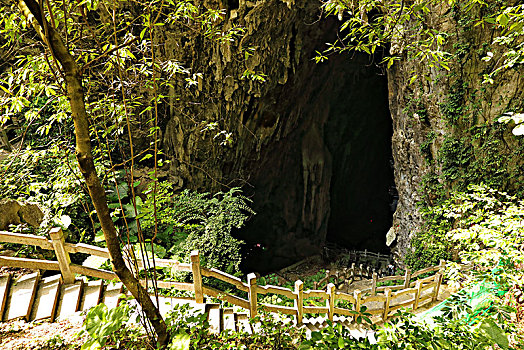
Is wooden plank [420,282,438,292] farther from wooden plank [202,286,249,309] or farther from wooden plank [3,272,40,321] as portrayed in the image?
wooden plank [3,272,40,321]

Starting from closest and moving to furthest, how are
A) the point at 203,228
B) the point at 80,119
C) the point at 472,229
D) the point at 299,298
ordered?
the point at 80,119 → the point at 472,229 → the point at 299,298 → the point at 203,228

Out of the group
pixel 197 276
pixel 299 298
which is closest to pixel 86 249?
pixel 197 276

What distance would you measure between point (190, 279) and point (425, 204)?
7.50 m

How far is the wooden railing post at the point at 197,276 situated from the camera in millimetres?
3615

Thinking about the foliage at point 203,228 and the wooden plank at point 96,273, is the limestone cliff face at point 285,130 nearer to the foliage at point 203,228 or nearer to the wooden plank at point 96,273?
the foliage at point 203,228

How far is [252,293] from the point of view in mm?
3871

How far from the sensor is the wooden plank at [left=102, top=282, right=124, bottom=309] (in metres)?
3.60

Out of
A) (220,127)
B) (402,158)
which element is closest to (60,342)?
(220,127)

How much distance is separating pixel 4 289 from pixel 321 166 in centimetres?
1159

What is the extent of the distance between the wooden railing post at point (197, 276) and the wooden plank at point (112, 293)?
107 centimetres

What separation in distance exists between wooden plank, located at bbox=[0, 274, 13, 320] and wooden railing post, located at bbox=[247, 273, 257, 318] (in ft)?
10.4

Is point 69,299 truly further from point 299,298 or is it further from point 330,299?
point 330,299

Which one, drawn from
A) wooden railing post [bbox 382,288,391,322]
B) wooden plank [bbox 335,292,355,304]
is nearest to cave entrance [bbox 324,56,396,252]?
wooden railing post [bbox 382,288,391,322]

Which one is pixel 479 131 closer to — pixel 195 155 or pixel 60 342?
pixel 195 155
